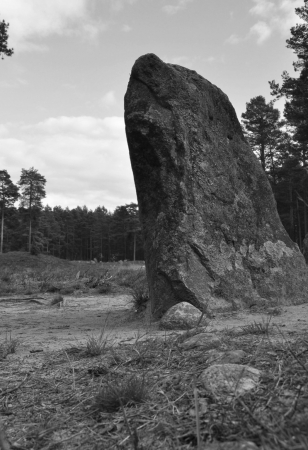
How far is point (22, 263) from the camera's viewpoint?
100 ft

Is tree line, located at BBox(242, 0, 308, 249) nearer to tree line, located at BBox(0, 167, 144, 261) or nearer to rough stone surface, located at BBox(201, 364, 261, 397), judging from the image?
rough stone surface, located at BBox(201, 364, 261, 397)

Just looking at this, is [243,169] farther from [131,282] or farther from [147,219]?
[131,282]

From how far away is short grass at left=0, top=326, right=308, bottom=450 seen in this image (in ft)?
4.46

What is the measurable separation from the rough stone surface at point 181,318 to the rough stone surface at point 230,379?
236 centimetres

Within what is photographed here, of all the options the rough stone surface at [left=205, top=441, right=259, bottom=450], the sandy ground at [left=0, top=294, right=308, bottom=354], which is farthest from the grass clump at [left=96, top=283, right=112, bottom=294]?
the rough stone surface at [left=205, top=441, right=259, bottom=450]

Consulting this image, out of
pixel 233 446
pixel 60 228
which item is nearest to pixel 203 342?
pixel 233 446

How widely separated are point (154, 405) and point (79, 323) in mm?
4278

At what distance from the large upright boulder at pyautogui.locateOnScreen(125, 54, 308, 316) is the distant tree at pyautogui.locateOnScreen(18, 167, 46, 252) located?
4348 centimetres

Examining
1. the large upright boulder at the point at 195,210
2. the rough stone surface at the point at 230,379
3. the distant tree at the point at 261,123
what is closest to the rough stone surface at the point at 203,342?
the rough stone surface at the point at 230,379

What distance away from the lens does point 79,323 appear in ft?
19.2

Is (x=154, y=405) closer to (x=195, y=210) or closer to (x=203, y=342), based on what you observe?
(x=203, y=342)

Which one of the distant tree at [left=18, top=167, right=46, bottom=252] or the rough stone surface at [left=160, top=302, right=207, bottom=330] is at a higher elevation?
the distant tree at [left=18, top=167, right=46, bottom=252]

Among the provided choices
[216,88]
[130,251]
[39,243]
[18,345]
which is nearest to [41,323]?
[18,345]

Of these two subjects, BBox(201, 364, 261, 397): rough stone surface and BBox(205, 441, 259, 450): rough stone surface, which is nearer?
BBox(205, 441, 259, 450): rough stone surface
